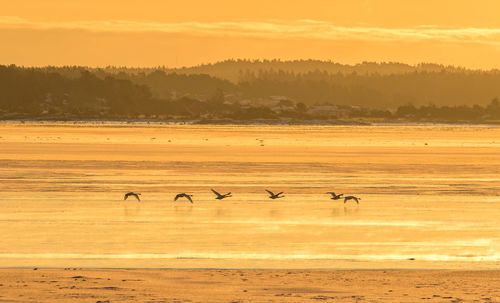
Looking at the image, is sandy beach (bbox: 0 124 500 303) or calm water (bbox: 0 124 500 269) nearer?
sandy beach (bbox: 0 124 500 303)

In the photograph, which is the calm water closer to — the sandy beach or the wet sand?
the sandy beach

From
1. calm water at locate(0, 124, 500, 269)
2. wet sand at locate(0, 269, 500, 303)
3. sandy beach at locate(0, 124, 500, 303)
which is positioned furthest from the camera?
calm water at locate(0, 124, 500, 269)

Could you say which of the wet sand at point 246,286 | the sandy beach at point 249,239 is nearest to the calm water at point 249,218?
the sandy beach at point 249,239

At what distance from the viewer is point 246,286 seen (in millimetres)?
14859

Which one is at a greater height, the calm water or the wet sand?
the calm water

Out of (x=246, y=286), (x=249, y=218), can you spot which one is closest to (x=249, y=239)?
(x=249, y=218)

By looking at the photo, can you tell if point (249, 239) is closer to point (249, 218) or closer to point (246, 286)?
point (249, 218)

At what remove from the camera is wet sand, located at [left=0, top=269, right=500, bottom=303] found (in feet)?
45.8

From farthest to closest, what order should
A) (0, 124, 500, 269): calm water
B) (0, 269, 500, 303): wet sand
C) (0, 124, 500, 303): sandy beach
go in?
(0, 124, 500, 269): calm water < (0, 124, 500, 303): sandy beach < (0, 269, 500, 303): wet sand

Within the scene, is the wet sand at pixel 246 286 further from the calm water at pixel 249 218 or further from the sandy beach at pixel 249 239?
the calm water at pixel 249 218

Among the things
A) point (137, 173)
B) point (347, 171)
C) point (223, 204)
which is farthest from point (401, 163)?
point (223, 204)

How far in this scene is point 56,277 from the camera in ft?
51.0

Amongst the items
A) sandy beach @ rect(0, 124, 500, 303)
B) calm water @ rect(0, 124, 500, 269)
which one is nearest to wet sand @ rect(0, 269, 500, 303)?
sandy beach @ rect(0, 124, 500, 303)

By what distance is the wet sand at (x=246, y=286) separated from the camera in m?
14.0
